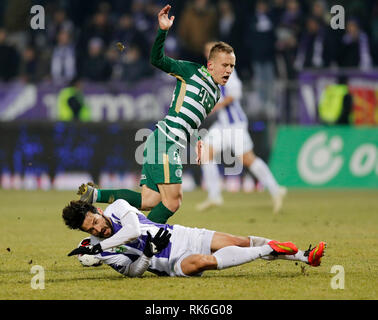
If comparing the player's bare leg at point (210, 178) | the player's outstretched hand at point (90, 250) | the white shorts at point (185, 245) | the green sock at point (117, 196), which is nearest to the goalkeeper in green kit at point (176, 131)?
the green sock at point (117, 196)

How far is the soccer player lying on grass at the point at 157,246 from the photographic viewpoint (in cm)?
739

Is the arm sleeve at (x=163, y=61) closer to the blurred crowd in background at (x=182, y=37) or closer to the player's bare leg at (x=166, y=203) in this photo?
the player's bare leg at (x=166, y=203)

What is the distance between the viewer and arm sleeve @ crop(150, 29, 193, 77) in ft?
26.9

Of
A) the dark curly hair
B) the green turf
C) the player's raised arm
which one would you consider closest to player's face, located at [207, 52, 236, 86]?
the player's raised arm

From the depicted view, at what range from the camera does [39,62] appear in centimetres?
2050

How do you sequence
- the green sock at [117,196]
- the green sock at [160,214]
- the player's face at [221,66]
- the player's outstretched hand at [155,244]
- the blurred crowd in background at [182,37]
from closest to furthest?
the player's outstretched hand at [155,244] → the green sock at [160,214] → the player's face at [221,66] → the green sock at [117,196] → the blurred crowd in background at [182,37]

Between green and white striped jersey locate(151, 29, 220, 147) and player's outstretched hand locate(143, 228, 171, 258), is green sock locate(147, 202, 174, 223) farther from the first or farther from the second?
player's outstretched hand locate(143, 228, 171, 258)

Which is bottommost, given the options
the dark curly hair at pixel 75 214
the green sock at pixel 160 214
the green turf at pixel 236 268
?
the green turf at pixel 236 268

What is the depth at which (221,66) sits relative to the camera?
8781 millimetres

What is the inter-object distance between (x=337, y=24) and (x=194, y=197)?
5.17 meters

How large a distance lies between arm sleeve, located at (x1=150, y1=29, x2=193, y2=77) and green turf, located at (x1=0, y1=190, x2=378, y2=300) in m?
2.05

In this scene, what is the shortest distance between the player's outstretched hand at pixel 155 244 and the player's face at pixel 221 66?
212 centimetres

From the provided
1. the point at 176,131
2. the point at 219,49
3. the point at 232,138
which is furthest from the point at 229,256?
the point at 232,138
